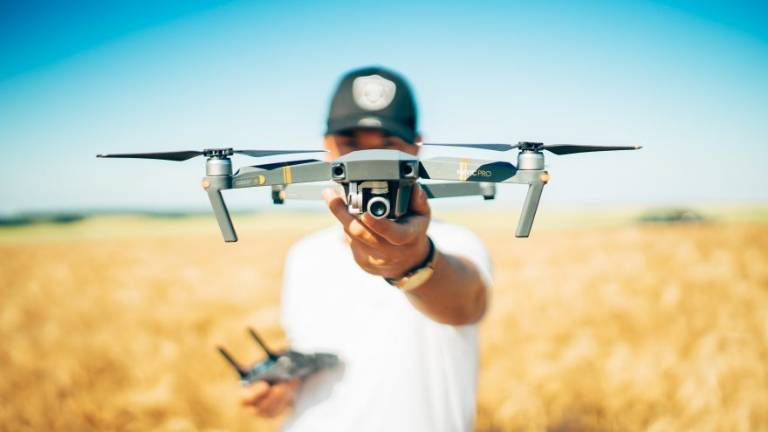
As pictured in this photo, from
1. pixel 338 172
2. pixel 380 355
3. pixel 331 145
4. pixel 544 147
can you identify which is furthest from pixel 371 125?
pixel 380 355

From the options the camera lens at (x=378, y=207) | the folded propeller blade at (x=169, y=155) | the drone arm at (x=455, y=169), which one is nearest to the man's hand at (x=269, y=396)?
the folded propeller blade at (x=169, y=155)

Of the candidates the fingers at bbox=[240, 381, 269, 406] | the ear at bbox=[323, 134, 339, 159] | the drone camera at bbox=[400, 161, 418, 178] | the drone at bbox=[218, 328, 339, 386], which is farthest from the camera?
the fingers at bbox=[240, 381, 269, 406]

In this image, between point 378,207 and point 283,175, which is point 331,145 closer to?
point 283,175

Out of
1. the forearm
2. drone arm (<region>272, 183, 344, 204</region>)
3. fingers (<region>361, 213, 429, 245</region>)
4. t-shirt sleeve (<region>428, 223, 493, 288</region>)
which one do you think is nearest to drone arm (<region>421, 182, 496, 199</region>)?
fingers (<region>361, 213, 429, 245</region>)

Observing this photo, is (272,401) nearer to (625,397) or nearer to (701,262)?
(625,397)

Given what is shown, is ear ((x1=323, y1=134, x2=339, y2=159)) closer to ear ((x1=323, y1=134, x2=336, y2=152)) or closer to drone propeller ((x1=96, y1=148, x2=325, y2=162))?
ear ((x1=323, y1=134, x2=336, y2=152))

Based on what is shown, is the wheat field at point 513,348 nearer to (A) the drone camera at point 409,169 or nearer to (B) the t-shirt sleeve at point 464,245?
(B) the t-shirt sleeve at point 464,245

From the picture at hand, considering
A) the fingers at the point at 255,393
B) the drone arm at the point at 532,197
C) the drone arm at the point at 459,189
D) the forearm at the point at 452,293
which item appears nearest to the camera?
the drone arm at the point at 532,197
